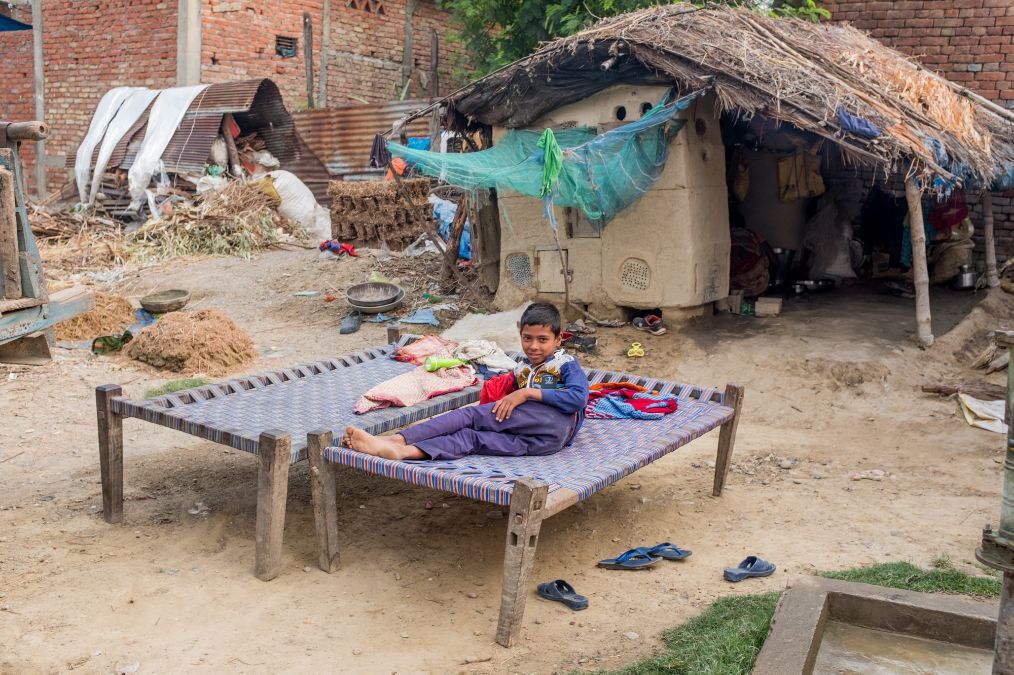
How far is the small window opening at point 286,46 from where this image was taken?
1592 centimetres

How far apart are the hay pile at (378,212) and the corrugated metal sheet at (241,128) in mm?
2732

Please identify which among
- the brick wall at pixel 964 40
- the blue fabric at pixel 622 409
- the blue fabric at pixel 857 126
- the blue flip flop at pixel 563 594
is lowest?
the blue flip flop at pixel 563 594

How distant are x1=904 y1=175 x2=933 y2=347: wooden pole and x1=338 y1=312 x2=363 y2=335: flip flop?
5.29m

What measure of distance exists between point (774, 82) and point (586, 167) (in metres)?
1.71

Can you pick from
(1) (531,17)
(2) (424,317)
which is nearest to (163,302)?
(2) (424,317)

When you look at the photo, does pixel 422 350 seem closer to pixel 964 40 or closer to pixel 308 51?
pixel 964 40

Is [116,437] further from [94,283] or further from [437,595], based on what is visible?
[94,283]

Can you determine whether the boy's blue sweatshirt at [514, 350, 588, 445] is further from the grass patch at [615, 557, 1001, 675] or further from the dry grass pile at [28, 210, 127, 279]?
the dry grass pile at [28, 210, 127, 279]

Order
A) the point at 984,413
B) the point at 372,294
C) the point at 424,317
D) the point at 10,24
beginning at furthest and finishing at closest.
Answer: the point at 10,24 → the point at 372,294 → the point at 424,317 → the point at 984,413

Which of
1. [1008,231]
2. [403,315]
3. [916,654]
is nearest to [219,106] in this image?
[403,315]

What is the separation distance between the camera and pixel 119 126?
14.5 metres

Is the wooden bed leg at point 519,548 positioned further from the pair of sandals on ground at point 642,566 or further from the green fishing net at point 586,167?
the green fishing net at point 586,167

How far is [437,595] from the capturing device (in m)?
3.69

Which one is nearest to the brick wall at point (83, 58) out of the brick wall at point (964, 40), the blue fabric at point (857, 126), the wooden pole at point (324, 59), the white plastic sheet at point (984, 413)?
the wooden pole at point (324, 59)
